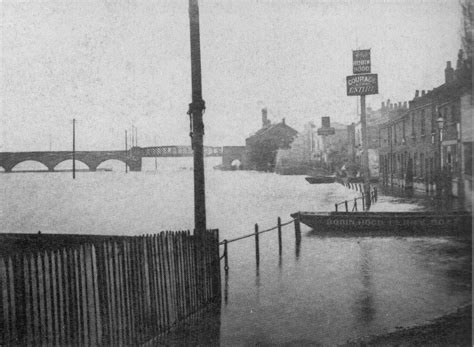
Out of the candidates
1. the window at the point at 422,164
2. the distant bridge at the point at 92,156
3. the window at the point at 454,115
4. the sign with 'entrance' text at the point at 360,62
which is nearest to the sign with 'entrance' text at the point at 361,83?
the sign with 'entrance' text at the point at 360,62

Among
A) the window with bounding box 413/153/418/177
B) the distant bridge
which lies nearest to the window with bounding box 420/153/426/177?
the window with bounding box 413/153/418/177

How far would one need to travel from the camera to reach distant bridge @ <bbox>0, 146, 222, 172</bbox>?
90688mm

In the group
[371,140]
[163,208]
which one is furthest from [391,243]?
[371,140]

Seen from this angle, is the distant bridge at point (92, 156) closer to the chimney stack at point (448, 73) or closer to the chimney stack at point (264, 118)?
the chimney stack at point (264, 118)

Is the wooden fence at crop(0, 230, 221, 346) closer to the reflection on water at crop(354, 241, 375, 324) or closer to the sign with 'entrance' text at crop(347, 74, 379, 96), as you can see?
the reflection on water at crop(354, 241, 375, 324)

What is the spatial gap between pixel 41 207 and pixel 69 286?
36929 millimetres

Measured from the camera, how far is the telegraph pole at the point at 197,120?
708 centimetres

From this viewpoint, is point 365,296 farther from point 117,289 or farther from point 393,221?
point 393,221

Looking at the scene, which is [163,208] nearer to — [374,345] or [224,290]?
[224,290]

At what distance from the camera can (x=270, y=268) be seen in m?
11.3

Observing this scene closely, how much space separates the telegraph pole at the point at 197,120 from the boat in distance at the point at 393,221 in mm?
8328

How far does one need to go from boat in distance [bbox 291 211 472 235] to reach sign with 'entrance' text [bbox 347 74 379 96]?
6.91 metres

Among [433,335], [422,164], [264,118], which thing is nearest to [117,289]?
[433,335]

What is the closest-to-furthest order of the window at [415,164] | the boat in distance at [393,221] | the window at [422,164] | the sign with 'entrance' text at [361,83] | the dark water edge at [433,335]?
the dark water edge at [433,335]
the boat in distance at [393,221]
the sign with 'entrance' text at [361,83]
the window at [422,164]
the window at [415,164]
